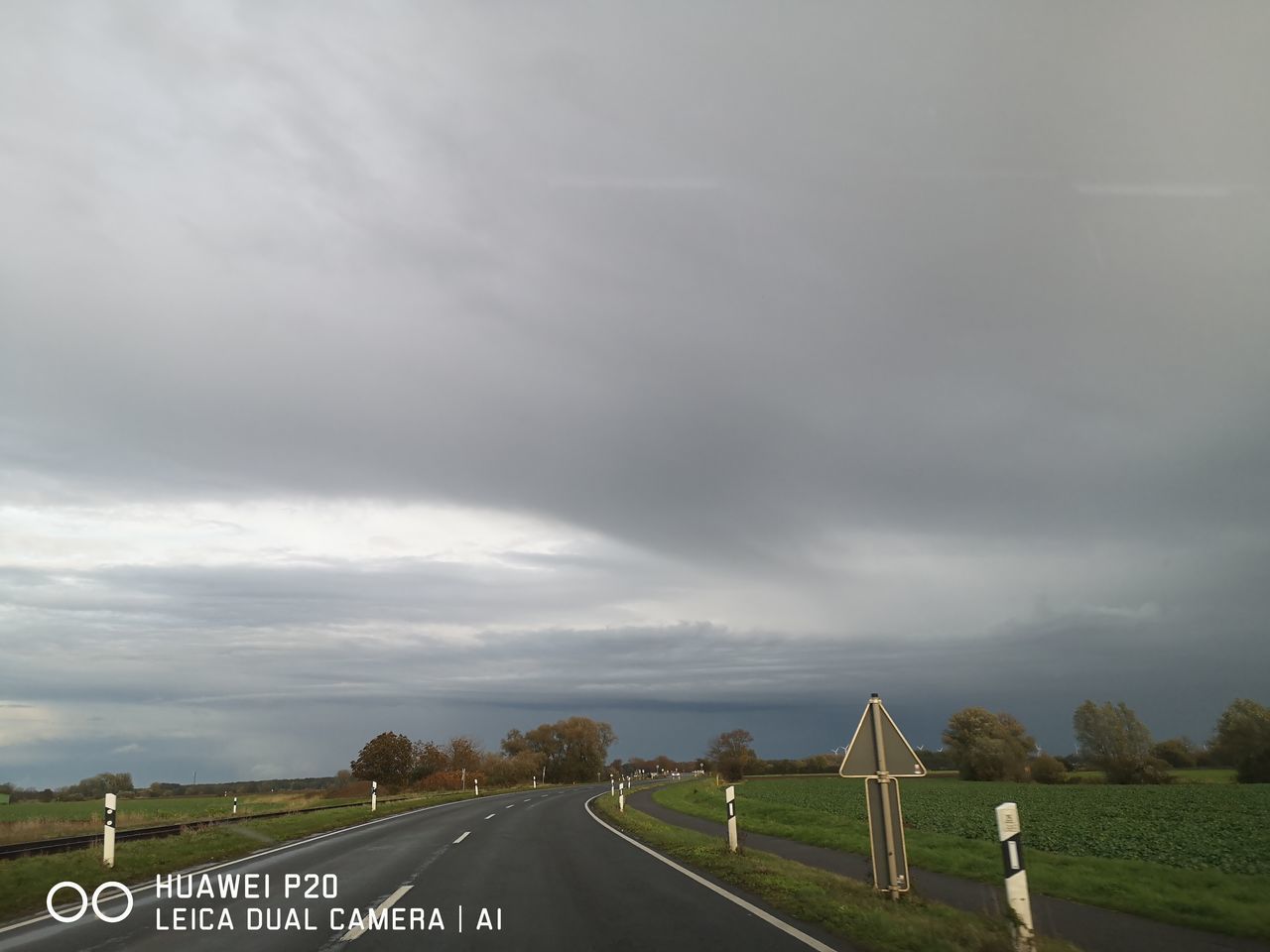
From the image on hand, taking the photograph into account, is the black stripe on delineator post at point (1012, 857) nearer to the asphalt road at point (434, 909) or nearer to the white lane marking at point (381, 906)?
the asphalt road at point (434, 909)

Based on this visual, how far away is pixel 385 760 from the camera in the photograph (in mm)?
67812

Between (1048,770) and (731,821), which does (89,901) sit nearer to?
(731,821)

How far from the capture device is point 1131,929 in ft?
31.7

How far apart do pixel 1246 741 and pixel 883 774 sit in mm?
69936

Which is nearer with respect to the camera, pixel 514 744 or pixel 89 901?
pixel 89 901

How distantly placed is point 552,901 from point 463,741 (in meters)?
92.9

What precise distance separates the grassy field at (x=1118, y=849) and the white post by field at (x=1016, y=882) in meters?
4.52

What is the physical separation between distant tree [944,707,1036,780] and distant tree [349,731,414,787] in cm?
5860

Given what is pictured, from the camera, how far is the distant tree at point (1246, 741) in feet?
195

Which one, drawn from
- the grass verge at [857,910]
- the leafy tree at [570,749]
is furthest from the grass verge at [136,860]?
the leafy tree at [570,749]

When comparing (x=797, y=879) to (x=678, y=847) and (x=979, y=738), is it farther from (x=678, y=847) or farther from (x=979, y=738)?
(x=979, y=738)

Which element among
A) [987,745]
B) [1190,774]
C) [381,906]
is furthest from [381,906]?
[1190,774]

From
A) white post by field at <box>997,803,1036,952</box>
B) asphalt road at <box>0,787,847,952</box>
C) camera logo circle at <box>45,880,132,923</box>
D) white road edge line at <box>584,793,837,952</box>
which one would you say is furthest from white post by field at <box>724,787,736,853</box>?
camera logo circle at <box>45,880,132,923</box>

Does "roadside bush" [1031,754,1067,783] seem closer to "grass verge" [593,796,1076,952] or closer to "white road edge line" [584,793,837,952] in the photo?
"white road edge line" [584,793,837,952]
